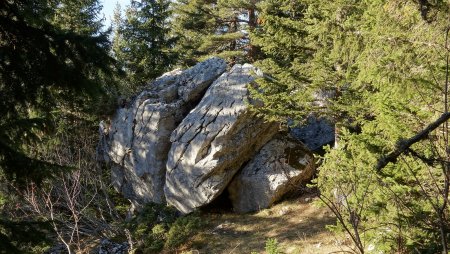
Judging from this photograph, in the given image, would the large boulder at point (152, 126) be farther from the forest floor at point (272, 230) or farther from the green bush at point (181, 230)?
the forest floor at point (272, 230)

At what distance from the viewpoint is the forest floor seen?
26.7 feet

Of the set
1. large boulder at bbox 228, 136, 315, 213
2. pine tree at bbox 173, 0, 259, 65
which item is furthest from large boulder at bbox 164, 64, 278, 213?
pine tree at bbox 173, 0, 259, 65

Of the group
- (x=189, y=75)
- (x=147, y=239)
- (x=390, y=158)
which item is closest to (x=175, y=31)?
(x=189, y=75)

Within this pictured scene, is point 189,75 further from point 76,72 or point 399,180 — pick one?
point 399,180

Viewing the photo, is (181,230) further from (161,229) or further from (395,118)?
(395,118)

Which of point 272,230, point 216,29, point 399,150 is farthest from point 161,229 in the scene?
point 216,29

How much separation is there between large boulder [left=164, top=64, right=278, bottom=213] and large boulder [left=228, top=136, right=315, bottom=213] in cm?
33

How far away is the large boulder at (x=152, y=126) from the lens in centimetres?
1126

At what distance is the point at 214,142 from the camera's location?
32.4ft

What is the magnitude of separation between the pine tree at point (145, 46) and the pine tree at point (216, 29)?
3.65 ft

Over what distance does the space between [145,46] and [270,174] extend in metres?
8.60

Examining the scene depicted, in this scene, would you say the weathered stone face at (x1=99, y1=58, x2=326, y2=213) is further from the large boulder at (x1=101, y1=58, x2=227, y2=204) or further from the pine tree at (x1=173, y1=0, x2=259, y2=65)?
the pine tree at (x1=173, y1=0, x2=259, y2=65)

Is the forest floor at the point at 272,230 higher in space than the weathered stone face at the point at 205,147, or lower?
lower

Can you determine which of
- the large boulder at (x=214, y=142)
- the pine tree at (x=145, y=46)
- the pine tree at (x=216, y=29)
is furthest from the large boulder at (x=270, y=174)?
the pine tree at (x=145, y=46)
